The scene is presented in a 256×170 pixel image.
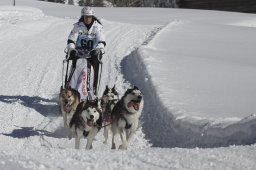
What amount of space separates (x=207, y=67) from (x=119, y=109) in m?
5.58

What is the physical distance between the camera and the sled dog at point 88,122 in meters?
7.98

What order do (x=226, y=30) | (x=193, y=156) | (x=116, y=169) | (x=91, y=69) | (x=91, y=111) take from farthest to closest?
(x=226, y=30) < (x=91, y=69) < (x=91, y=111) < (x=193, y=156) < (x=116, y=169)

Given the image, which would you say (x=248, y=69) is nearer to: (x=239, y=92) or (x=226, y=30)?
(x=239, y=92)

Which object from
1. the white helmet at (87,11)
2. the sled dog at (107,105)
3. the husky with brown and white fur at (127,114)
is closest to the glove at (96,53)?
the white helmet at (87,11)

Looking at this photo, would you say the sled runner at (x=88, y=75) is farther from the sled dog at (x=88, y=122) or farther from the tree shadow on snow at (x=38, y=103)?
the sled dog at (x=88, y=122)

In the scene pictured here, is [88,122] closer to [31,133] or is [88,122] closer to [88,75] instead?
[31,133]

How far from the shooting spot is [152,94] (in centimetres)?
1079

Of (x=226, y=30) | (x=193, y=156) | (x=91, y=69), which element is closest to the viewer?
(x=193, y=156)

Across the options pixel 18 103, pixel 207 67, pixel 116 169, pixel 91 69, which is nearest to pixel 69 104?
pixel 91 69

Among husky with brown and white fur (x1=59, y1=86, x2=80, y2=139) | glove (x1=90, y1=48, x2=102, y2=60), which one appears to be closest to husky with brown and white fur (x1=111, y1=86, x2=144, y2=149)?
husky with brown and white fur (x1=59, y1=86, x2=80, y2=139)

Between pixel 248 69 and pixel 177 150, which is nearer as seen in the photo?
pixel 177 150

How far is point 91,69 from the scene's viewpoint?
9969 millimetres

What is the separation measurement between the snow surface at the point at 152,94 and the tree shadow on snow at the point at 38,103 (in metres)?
0.02

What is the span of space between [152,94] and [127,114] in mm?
2741
